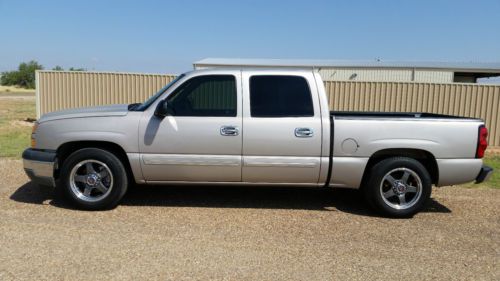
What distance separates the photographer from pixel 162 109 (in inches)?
215

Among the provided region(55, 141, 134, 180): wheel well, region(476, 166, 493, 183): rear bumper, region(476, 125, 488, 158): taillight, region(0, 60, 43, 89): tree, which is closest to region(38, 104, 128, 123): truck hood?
region(55, 141, 134, 180): wheel well

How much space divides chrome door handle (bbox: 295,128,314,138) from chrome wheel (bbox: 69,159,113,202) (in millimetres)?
2377

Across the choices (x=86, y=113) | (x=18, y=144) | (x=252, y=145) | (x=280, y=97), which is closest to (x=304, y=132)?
(x=280, y=97)

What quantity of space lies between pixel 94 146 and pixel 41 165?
2.20 feet

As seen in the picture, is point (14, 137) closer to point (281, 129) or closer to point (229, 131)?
point (229, 131)

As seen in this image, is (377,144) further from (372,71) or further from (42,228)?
(372,71)

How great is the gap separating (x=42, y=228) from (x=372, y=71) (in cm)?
1912

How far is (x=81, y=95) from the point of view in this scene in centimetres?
1606

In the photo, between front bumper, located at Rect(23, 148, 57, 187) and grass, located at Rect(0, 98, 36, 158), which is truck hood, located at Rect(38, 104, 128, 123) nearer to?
front bumper, located at Rect(23, 148, 57, 187)

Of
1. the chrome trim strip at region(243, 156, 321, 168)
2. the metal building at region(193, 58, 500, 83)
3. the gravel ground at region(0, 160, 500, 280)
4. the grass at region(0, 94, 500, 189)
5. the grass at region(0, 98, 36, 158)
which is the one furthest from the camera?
the metal building at region(193, 58, 500, 83)

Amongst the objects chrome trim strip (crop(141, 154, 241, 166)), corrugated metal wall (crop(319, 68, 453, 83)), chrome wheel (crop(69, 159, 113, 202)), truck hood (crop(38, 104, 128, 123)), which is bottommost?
chrome wheel (crop(69, 159, 113, 202))

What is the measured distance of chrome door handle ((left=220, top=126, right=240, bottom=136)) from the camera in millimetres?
5543

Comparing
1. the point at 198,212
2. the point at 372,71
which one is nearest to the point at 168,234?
the point at 198,212

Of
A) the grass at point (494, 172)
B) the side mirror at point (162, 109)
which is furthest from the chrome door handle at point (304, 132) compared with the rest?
the grass at point (494, 172)
